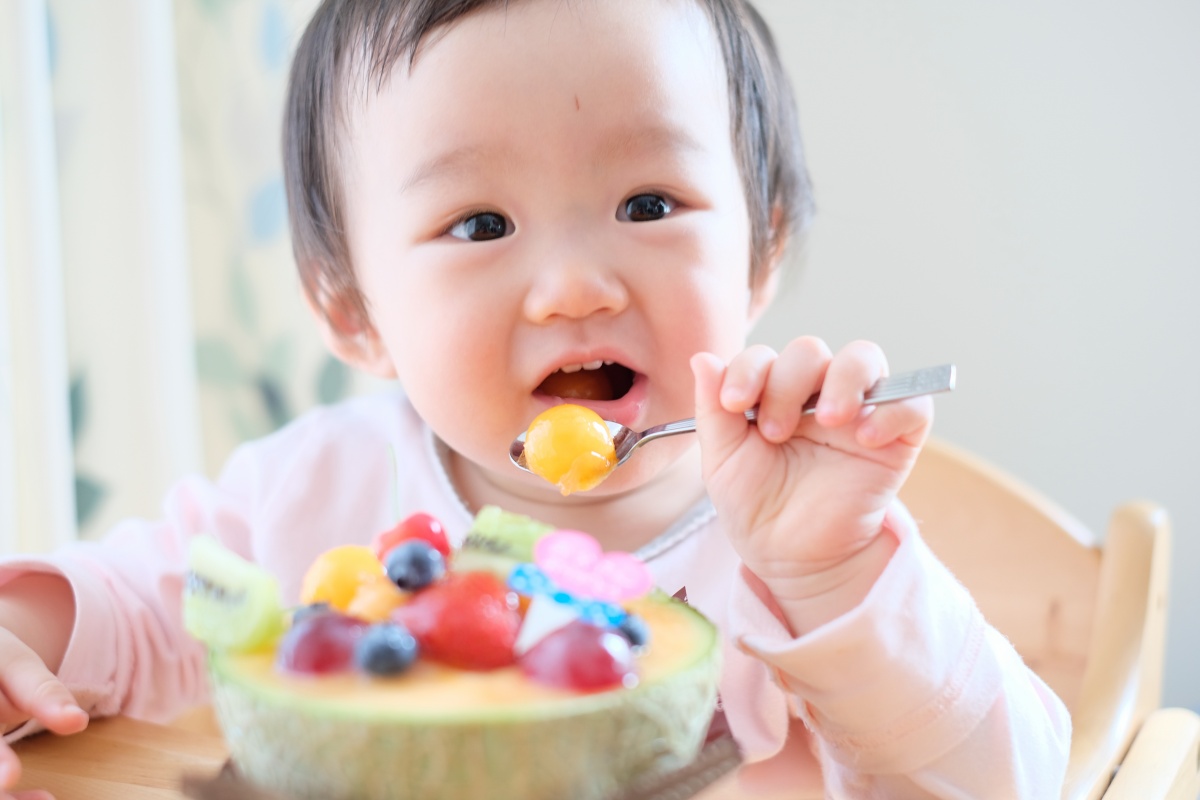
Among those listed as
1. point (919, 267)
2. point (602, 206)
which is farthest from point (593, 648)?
point (919, 267)

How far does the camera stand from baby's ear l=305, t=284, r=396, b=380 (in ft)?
3.49

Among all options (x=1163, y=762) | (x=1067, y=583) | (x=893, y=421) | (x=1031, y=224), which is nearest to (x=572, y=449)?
(x=893, y=421)

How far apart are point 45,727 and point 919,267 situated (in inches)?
53.8

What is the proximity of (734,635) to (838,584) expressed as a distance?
0.07 metres

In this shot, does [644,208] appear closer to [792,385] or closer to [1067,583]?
[792,385]

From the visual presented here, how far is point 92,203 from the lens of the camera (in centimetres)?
145

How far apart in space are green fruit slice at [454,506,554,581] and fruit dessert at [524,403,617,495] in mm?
196

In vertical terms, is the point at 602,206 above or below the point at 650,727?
above

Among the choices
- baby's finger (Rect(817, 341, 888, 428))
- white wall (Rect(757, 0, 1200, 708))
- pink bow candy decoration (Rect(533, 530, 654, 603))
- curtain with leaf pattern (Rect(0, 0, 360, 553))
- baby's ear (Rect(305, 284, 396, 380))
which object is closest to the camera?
pink bow candy decoration (Rect(533, 530, 654, 603))

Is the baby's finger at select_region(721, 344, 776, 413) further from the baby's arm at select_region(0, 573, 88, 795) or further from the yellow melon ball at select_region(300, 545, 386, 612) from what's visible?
the baby's arm at select_region(0, 573, 88, 795)

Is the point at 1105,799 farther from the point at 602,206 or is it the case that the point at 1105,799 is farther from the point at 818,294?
the point at 818,294

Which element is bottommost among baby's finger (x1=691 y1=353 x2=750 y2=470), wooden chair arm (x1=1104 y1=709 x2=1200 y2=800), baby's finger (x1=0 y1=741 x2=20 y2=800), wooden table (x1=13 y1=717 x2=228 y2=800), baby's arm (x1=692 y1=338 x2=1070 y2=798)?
wooden chair arm (x1=1104 y1=709 x2=1200 y2=800)

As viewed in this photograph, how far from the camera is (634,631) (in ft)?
1.44

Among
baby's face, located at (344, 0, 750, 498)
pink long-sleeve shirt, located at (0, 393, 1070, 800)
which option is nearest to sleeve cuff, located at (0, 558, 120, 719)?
pink long-sleeve shirt, located at (0, 393, 1070, 800)
